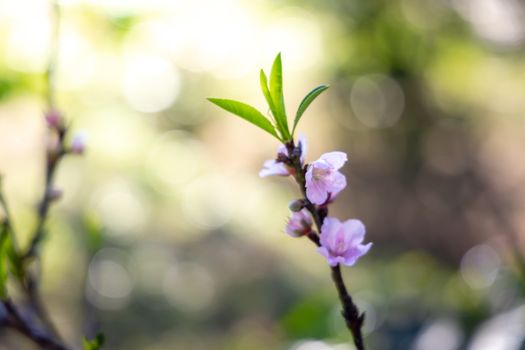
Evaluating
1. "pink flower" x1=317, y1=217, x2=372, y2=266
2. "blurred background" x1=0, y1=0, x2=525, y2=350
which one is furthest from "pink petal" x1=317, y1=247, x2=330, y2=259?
"blurred background" x1=0, y1=0, x2=525, y2=350

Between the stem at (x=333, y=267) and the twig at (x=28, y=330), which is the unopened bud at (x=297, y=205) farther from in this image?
the twig at (x=28, y=330)

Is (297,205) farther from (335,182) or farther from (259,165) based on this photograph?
(259,165)

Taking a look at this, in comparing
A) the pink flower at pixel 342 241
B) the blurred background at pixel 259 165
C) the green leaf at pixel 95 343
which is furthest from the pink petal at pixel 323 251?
the blurred background at pixel 259 165

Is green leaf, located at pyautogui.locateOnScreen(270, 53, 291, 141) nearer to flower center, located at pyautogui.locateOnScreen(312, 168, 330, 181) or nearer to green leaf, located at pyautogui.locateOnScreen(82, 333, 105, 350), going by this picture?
flower center, located at pyautogui.locateOnScreen(312, 168, 330, 181)

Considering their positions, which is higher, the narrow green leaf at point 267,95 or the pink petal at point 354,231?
the narrow green leaf at point 267,95

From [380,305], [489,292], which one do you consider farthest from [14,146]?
[489,292]

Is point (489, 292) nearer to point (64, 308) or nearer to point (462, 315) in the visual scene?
point (462, 315)
